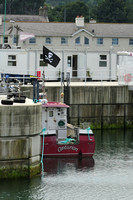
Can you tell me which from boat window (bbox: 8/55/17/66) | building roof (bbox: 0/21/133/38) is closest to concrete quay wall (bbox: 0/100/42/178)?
boat window (bbox: 8/55/17/66)

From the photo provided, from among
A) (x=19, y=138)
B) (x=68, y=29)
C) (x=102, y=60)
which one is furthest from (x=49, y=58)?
(x=68, y=29)

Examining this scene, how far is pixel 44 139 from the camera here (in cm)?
3503

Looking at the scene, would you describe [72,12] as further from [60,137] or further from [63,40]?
[60,137]

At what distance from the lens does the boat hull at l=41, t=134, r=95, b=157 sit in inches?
1391

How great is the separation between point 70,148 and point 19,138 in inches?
288

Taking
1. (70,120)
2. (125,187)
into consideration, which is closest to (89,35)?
(70,120)

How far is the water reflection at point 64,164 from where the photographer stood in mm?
33500

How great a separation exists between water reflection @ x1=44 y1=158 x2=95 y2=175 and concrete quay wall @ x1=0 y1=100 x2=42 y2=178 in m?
3.33

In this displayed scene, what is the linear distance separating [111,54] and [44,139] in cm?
2230

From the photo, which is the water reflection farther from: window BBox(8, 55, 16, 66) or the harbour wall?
window BBox(8, 55, 16, 66)

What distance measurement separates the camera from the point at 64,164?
34812 mm

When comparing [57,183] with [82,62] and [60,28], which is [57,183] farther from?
[60,28]

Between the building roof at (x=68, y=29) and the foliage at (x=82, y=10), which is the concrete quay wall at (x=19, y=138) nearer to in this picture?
the building roof at (x=68, y=29)

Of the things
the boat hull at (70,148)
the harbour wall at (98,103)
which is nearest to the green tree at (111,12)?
the harbour wall at (98,103)
